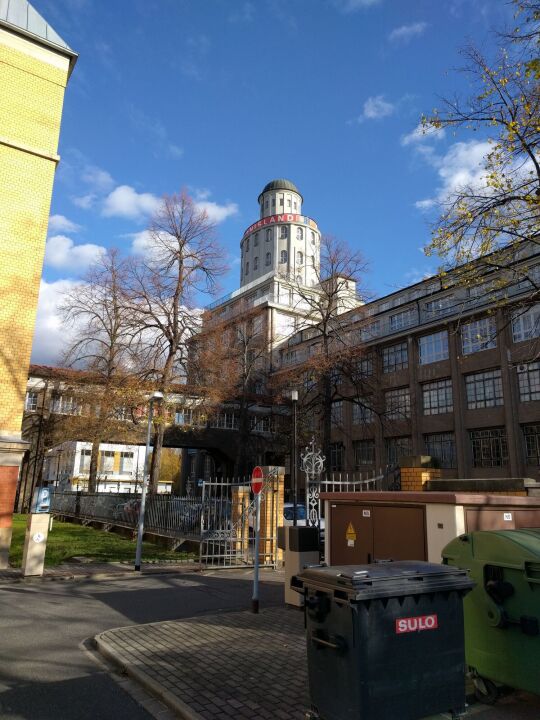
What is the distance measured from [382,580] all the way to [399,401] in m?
38.8

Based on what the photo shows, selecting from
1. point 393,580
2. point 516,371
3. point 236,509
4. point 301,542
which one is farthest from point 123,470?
point 393,580

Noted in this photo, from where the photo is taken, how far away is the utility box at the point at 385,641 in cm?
367

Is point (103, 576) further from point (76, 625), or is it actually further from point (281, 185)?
point (281, 185)

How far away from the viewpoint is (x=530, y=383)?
1320 inches

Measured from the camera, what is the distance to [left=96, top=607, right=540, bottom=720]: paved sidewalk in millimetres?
4875

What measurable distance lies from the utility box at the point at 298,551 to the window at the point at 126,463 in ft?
254

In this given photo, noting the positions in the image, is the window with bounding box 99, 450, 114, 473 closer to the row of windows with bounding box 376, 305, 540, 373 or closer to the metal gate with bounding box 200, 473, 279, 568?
the row of windows with bounding box 376, 305, 540, 373

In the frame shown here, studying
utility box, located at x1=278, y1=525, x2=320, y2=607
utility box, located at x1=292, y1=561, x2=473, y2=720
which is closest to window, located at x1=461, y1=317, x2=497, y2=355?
utility box, located at x1=278, y1=525, x2=320, y2=607

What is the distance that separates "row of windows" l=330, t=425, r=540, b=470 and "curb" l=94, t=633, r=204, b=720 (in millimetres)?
24602

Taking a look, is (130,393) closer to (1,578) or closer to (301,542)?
(1,578)

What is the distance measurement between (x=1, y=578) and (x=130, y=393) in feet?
36.4

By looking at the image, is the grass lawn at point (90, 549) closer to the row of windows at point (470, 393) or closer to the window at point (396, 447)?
the row of windows at point (470, 393)

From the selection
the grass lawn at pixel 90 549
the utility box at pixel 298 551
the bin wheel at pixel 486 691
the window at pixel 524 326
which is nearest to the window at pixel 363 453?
the window at pixel 524 326

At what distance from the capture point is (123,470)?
83875 mm
